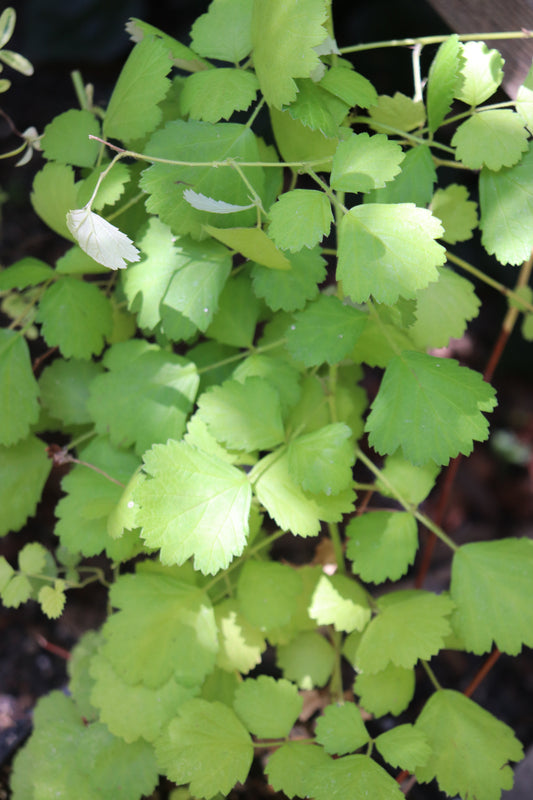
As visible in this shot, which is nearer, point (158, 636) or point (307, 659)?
point (158, 636)

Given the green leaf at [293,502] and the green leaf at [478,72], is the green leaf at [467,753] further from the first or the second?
the green leaf at [478,72]

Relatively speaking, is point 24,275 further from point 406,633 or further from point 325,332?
point 406,633

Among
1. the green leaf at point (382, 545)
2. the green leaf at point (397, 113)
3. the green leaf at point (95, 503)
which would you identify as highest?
the green leaf at point (397, 113)

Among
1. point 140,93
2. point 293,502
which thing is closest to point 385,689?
point 293,502

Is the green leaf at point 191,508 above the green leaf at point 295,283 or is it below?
below

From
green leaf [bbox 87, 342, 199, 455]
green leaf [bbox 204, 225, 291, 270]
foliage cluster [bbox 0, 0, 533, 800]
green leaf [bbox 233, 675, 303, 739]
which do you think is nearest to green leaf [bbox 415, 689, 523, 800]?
foliage cluster [bbox 0, 0, 533, 800]

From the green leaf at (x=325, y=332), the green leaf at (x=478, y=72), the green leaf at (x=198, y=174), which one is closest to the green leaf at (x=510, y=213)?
the green leaf at (x=478, y=72)
